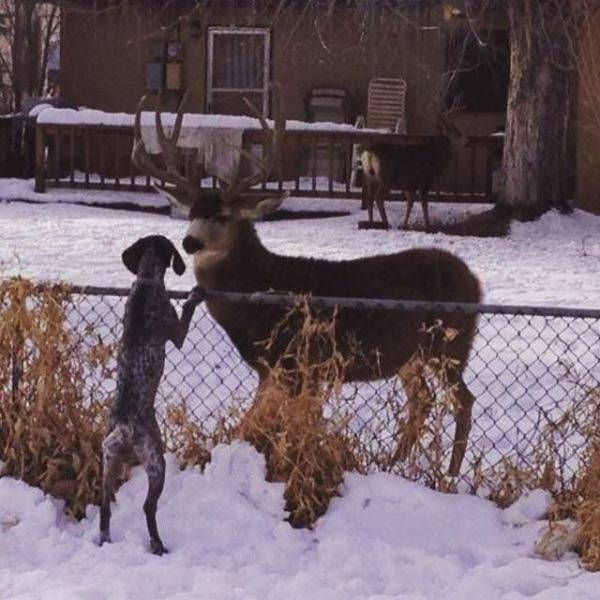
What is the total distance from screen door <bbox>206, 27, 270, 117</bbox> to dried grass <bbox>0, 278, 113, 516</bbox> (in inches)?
663

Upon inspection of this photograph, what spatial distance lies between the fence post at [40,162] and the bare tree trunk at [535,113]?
6.39m

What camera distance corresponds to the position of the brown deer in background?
16.8 m

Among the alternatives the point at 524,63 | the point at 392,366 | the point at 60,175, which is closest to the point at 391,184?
the point at 524,63

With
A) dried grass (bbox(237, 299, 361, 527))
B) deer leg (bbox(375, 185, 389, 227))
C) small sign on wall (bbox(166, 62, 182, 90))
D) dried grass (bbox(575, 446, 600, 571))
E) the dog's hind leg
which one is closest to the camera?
dried grass (bbox(575, 446, 600, 571))

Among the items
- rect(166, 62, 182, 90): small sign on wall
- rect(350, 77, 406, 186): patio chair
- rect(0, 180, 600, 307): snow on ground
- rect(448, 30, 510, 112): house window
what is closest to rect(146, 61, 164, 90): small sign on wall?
rect(166, 62, 182, 90): small sign on wall

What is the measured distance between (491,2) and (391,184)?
3.53 meters

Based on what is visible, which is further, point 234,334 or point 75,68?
point 75,68

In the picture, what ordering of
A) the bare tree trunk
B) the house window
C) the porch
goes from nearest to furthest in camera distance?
the bare tree trunk, the porch, the house window

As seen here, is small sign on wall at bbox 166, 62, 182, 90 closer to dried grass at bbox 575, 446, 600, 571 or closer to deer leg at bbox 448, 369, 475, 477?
deer leg at bbox 448, 369, 475, 477

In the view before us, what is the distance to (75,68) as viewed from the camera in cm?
2250

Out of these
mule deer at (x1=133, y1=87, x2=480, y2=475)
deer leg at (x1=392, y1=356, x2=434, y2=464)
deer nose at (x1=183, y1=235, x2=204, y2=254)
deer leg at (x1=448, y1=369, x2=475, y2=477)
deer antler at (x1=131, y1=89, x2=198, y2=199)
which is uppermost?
deer antler at (x1=131, y1=89, x2=198, y2=199)

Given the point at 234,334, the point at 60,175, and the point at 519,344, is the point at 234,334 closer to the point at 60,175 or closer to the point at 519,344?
the point at 519,344

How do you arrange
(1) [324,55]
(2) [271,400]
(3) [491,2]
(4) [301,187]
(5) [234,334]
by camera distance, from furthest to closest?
(1) [324,55]
(4) [301,187]
(3) [491,2]
(5) [234,334]
(2) [271,400]

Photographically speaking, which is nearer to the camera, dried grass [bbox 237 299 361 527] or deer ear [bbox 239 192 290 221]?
dried grass [bbox 237 299 361 527]
